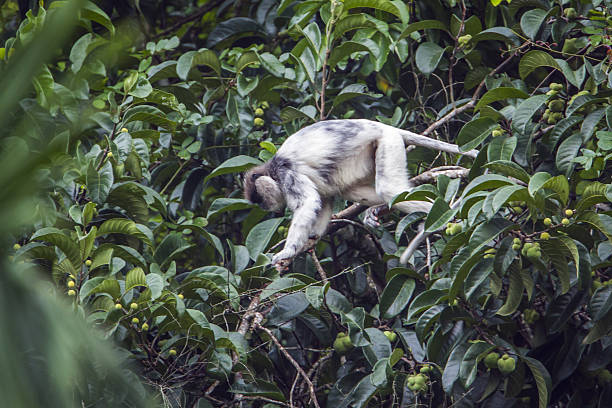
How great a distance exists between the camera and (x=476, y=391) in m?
3.49

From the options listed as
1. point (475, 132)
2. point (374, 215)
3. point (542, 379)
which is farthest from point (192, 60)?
point (542, 379)

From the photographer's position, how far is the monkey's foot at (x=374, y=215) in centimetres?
406

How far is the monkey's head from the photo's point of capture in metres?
4.10

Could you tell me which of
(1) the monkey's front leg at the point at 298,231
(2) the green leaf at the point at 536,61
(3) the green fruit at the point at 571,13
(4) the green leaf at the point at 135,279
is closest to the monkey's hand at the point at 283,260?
(1) the monkey's front leg at the point at 298,231

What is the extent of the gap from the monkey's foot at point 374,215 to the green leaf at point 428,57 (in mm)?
859

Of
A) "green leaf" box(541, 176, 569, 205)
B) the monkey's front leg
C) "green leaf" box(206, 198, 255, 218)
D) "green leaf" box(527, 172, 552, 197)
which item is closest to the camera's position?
"green leaf" box(527, 172, 552, 197)

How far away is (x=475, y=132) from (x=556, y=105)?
0.48 m

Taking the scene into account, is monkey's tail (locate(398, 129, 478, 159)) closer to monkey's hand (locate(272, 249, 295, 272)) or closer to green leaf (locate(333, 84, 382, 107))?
green leaf (locate(333, 84, 382, 107))

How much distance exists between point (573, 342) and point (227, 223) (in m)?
2.31

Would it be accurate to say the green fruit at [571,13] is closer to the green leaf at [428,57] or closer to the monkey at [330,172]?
the green leaf at [428,57]

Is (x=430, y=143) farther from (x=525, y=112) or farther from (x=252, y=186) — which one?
(x=252, y=186)

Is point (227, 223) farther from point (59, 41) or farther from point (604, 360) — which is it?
point (59, 41)

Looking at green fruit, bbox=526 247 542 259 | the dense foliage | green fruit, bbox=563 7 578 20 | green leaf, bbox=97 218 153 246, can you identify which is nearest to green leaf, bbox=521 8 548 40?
the dense foliage

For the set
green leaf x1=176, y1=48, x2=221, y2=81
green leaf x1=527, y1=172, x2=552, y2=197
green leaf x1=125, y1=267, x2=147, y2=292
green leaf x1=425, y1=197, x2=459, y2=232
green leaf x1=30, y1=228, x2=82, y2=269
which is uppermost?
green leaf x1=176, y1=48, x2=221, y2=81
